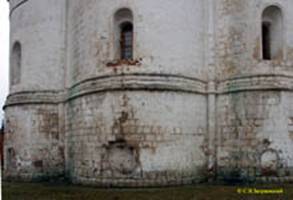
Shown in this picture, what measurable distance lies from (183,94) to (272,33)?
11.8 ft

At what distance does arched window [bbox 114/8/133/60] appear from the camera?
13.4 meters

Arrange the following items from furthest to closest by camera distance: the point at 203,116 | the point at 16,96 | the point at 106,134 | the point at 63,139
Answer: the point at 16,96 < the point at 63,139 < the point at 203,116 < the point at 106,134

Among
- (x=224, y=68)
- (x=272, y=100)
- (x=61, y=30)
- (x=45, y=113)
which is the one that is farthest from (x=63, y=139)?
(x=272, y=100)

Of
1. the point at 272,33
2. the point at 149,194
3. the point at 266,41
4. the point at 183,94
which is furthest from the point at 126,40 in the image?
the point at 149,194

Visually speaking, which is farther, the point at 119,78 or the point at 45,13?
the point at 45,13

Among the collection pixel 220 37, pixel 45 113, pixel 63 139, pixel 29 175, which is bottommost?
pixel 29 175

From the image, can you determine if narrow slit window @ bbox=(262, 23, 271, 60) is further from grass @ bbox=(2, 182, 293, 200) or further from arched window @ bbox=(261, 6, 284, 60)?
grass @ bbox=(2, 182, 293, 200)

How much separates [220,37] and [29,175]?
884 centimetres

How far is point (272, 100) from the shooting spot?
12773 millimetres

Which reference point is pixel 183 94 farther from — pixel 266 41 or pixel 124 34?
pixel 266 41

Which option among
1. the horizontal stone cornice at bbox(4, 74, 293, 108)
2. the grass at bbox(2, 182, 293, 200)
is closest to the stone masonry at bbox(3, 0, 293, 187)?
the horizontal stone cornice at bbox(4, 74, 293, 108)

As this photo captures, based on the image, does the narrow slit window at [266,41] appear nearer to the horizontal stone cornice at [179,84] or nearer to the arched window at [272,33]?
the arched window at [272,33]

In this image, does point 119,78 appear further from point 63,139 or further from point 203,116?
point 63,139

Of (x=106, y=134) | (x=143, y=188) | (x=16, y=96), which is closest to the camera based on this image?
(x=143, y=188)
